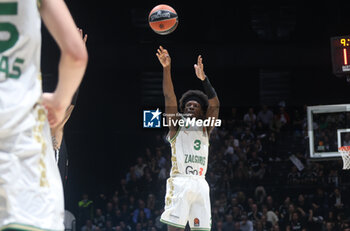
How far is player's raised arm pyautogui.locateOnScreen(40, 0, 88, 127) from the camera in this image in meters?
2.16

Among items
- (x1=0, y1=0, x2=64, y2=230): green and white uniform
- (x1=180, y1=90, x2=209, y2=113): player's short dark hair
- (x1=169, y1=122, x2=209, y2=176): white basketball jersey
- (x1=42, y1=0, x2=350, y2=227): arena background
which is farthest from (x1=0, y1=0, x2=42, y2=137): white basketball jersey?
(x1=42, y1=0, x2=350, y2=227): arena background

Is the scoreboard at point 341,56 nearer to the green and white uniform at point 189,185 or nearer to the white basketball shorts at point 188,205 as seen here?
the green and white uniform at point 189,185

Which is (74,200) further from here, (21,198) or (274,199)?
(21,198)

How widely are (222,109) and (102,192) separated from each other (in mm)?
4234

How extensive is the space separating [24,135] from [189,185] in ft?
17.2

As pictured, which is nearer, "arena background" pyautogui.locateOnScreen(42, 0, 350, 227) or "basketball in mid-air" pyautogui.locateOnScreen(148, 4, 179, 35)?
"basketball in mid-air" pyautogui.locateOnScreen(148, 4, 179, 35)

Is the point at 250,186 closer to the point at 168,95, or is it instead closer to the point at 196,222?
the point at 196,222

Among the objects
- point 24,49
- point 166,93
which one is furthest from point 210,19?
point 24,49

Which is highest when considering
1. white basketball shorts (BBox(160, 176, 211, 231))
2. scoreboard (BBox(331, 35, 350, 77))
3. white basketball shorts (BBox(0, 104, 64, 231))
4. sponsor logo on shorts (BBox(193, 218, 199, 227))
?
scoreboard (BBox(331, 35, 350, 77))

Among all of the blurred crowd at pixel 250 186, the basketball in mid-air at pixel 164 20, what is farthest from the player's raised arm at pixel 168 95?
the blurred crowd at pixel 250 186

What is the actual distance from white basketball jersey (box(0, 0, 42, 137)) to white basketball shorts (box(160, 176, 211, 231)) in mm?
5145

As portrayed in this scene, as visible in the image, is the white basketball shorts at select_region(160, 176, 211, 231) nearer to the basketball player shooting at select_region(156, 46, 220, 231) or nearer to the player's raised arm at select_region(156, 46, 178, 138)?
the basketball player shooting at select_region(156, 46, 220, 231)

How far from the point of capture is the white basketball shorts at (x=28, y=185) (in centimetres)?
204

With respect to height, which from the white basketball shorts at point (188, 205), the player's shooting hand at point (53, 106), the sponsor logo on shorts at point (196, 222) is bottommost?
the sponsor logo on shorts at point (196, 222)
